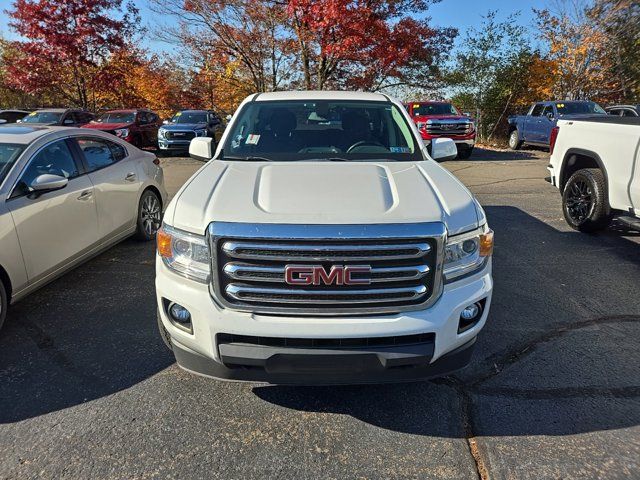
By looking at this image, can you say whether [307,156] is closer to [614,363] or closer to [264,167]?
[264,167]

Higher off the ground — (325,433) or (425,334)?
(425,334)

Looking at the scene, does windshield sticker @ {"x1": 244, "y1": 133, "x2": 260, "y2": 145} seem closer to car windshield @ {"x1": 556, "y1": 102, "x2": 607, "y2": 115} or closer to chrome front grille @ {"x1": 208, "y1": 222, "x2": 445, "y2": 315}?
chrome front grille @ {"x1": 208, "y1": 222, "x2": 445, "y2": 315}

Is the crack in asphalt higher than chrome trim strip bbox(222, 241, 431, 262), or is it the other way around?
→ chrome trim strip bbox(222, 241, 431, 262)

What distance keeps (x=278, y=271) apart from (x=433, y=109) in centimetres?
1445

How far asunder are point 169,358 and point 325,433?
1.34 meters

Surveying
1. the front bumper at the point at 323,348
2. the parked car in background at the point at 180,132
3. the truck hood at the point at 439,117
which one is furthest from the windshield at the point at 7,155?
the truck hood at the point at 439,117

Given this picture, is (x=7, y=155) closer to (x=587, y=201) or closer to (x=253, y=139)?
(x=253, y=139)

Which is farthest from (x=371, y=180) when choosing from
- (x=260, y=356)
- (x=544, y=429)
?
(x=544, y=429)

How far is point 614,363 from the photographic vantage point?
10.5 ft

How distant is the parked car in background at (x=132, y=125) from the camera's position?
15.5m

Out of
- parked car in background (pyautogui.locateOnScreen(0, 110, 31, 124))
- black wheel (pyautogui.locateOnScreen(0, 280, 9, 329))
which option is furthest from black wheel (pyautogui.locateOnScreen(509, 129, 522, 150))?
parked car in background (pyautogui.locateOnScreen(0, 110, 31, 124))

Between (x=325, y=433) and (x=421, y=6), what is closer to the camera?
(x=325, y=433)

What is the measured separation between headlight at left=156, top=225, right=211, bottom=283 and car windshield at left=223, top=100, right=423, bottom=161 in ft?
4.16

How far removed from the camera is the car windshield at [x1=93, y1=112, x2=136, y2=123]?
16312 mm
